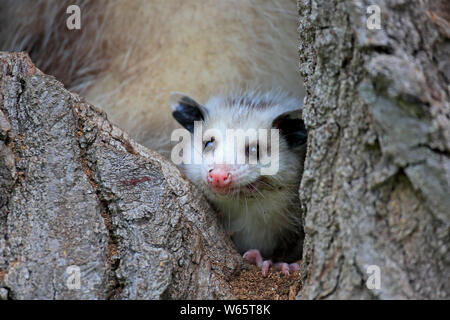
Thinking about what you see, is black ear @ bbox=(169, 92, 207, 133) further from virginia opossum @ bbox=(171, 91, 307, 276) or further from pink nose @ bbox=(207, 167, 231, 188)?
pink nose @ bbox=(207, 167, 231, 188)

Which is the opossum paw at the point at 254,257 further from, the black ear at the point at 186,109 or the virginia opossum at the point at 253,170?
the black ear at the point at 186,109

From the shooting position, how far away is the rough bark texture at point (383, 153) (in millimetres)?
1395

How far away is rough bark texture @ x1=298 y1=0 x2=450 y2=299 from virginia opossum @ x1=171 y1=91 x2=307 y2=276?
2.69 ft

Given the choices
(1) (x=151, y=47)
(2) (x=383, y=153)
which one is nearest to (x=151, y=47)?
(1) (x=151, y=47)

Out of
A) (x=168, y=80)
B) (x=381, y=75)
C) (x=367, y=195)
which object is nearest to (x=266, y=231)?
(x=168, y=80)

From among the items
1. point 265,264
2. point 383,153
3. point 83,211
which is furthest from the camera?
point 265,264

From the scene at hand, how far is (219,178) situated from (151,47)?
3.89ft

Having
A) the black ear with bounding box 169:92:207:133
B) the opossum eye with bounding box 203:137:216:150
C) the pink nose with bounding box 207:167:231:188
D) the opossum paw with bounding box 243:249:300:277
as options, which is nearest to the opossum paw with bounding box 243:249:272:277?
the opossum paw with bounding box 243:249:300:277

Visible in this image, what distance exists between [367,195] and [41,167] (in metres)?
1.08

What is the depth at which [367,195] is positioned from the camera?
149 centimetres

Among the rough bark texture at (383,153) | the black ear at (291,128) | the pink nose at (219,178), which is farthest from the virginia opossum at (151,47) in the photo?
the rough bark texture at (383,153)

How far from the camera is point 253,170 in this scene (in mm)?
2482

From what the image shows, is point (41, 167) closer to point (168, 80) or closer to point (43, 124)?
point (43, 124)

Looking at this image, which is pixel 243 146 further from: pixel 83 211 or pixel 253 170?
pixel 83 211
